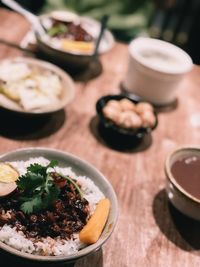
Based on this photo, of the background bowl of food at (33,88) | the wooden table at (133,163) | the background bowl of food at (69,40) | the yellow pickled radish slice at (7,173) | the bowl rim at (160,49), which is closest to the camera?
the yellow pickled radish slice at (7,173)

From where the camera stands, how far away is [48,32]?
2.57 m

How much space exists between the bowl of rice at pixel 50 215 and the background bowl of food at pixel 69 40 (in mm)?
1073

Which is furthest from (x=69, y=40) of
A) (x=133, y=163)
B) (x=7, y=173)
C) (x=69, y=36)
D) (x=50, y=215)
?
(x=50, y=215)

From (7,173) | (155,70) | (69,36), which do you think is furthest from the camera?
(69,36)

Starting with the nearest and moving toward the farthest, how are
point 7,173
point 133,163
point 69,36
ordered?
point 7,173, point 133,163, point 69,36

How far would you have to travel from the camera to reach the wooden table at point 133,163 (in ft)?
4.81

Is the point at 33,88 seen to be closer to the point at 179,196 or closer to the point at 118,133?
the point at 118,133

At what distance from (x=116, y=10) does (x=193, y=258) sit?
3165 mm

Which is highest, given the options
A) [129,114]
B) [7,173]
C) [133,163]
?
[7,173]

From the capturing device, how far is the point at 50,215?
4.14 feet

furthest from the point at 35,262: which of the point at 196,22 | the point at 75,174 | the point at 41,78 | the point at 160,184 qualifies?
the point at 196,22

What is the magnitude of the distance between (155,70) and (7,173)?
120cm

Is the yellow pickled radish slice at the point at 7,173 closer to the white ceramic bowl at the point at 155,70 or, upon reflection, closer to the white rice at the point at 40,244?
the white rice at the point at 40,244

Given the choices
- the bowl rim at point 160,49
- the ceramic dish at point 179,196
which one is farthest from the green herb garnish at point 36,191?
the bowl rim at point 160,49
